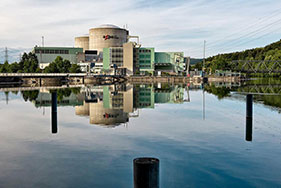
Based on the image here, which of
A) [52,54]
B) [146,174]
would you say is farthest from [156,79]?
[146,174]

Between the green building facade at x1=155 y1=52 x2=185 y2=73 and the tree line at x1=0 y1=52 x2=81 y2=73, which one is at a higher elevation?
the green building facade at x1=155 y1=52 x2=185 y2=73

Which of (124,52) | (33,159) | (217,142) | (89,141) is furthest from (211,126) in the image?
(124,52)

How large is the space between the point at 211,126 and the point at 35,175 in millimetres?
12874

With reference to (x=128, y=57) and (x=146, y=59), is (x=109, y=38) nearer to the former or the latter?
(x=128, y=57)

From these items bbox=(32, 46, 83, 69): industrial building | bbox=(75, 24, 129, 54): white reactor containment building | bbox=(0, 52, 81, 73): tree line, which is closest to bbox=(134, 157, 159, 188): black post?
bbox=(0, 52, 81, 73): tree line

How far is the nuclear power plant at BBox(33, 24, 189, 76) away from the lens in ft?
491

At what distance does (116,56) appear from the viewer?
503 ft

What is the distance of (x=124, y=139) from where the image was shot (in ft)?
53.0

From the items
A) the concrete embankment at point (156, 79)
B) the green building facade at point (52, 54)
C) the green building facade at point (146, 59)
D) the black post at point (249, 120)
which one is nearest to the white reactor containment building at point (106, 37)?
the green building facade at point (52, 54)

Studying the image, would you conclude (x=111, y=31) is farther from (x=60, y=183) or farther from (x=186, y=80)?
(x=60, y=183)

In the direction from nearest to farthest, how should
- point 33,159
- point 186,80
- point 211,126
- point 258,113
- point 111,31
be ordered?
point 33,159, point 211,126, point 258,113, point 186,80, point 111,31

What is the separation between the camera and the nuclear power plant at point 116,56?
14975 centimetres

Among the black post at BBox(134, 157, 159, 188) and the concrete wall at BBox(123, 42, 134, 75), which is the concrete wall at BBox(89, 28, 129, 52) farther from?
the black post at BBox(134, 157, 159, 188)

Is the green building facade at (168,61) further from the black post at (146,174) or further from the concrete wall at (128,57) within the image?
the black post at (146,174)
